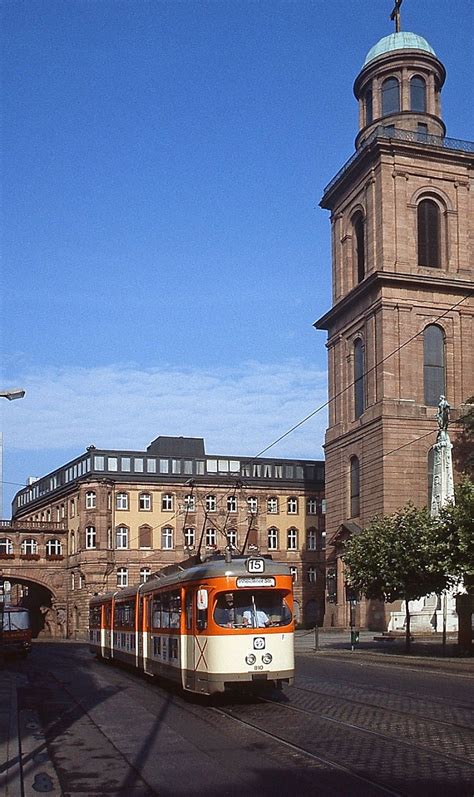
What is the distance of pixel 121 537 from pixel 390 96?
41.6m

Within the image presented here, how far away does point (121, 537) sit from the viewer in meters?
89.9

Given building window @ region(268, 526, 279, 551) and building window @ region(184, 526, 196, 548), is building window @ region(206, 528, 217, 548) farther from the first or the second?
building window @ region(268, 526, 279, 551)

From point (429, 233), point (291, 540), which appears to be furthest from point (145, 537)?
point (429, 233)

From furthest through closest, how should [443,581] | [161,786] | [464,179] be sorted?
[464,179], [443,581], [161,786]

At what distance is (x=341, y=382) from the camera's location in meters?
78.6

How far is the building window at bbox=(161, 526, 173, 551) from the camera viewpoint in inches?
3585

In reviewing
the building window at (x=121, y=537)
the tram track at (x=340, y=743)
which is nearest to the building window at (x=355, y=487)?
the building window at (x=121, y=537)

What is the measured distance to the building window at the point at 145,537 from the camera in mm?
90000

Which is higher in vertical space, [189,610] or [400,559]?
[400,559]

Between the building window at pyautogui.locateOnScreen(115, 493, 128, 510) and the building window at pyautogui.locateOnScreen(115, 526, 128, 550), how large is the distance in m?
1.77

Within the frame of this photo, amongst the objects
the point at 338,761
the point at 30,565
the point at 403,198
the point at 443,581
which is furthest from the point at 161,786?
the point at 30,565

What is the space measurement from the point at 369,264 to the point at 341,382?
908 cm

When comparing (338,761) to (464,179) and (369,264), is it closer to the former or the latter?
(369,264)

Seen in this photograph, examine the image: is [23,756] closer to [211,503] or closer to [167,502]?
[167,502]
